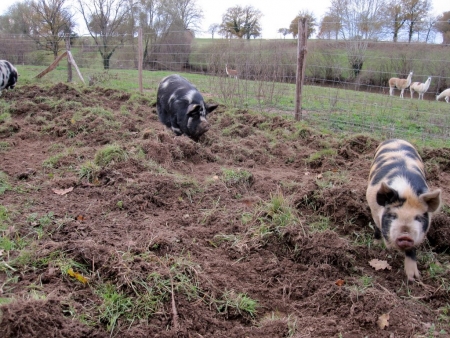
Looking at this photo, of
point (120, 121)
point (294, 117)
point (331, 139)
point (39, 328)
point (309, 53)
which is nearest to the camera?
point (39, 328)

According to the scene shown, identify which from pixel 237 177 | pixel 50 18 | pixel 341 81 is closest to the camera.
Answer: pixel 237 177

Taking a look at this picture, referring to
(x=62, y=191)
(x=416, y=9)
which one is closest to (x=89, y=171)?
(x=62, y=191)

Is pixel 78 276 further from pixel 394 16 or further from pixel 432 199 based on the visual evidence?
pixel 394 16

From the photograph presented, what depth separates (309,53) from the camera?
939 cm

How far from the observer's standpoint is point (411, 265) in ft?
10.6

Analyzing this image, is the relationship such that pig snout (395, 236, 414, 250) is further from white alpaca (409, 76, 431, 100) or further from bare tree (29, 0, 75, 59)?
bare tree (29, 0, 75, 59)

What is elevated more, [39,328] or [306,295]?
[39,328]

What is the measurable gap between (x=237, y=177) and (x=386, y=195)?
2.12 m

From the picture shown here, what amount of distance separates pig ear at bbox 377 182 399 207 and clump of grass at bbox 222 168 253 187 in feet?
6.25

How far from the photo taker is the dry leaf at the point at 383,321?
2.59 m

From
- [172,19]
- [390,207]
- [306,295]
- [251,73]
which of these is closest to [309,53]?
[251,73]

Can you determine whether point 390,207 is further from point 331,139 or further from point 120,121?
point 120,121

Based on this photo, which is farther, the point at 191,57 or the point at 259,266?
the point at 191,57

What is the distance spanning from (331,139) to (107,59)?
1162 cm
